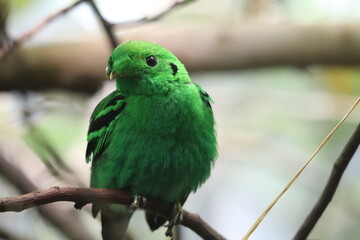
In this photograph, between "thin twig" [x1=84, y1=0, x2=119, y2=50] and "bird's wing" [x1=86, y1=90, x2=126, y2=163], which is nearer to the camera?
"bird's wing" [x1=86, y1=90, x2=126, y2=163]

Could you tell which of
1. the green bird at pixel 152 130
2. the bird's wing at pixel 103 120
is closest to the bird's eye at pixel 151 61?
the green bird at pixel 152 130

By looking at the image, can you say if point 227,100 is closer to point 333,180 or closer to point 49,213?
point 49,213

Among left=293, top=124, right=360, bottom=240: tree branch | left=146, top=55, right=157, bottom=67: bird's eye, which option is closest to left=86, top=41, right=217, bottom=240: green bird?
left=146, top=55, right=157, bottom=67: bird's eye

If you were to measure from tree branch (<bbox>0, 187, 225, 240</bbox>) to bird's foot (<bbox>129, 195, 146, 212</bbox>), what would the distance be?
0.01 m

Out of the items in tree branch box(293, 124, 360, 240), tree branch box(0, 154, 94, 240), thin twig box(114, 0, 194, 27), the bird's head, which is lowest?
tree branch box(0, 154, 94, 240)

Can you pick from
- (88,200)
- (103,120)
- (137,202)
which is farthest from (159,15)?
(88,200)

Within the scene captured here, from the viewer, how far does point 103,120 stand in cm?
312

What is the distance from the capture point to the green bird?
292 centimetres

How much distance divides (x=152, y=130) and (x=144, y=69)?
0.29 meters

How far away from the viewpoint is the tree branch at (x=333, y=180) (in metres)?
2.26

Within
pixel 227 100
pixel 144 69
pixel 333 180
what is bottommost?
pixel 227 100

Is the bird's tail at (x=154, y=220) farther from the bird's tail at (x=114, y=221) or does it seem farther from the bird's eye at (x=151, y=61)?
the bird's eye at (x=151, y=61)

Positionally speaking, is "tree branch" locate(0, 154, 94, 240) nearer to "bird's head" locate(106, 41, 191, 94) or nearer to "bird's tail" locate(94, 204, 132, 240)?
"bird's tail" locate(94, 204, 132, 240)

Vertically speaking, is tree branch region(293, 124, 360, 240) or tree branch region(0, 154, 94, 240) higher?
tree branch region(293, 124, 360, 240)
